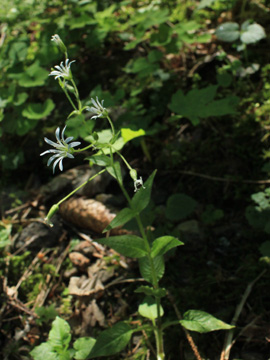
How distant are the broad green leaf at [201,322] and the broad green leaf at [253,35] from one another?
2.24 m

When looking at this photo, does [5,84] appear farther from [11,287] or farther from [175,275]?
[175,275]

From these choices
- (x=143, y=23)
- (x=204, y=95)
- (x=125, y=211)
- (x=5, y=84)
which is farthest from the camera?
(x=5, y=84)

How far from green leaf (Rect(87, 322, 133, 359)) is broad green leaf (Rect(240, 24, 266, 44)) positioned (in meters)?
2.45

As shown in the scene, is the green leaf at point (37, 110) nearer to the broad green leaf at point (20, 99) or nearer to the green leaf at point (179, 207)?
the broad green leaf at point (20, 99)

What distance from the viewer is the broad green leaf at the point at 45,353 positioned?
5.81 ft

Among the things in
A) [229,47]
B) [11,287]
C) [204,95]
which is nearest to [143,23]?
[229,47]

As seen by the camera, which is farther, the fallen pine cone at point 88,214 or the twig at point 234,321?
the fallen pine cone at point 88,214

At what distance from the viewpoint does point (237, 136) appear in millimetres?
2637

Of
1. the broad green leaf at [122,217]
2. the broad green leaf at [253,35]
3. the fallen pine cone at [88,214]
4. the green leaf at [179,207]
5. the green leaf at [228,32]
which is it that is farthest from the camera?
the green leaf at [228,32]

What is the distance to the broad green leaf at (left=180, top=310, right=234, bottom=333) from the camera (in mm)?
1591

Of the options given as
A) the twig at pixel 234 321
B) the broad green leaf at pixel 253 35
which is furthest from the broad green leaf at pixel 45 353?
the broad green leaf at pixel 253 35

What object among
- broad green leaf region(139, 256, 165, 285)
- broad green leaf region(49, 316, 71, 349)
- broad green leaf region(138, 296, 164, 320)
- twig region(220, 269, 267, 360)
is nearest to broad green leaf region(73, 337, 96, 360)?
broad green leaf region(49, 316, 71, 349)

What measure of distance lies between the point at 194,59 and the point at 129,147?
117 centimetres

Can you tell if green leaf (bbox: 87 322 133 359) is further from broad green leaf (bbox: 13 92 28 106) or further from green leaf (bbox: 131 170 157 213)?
broad green leaf (bbox: 13 92 28 106)
